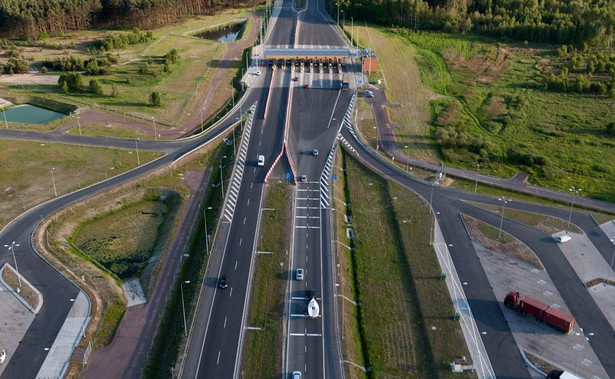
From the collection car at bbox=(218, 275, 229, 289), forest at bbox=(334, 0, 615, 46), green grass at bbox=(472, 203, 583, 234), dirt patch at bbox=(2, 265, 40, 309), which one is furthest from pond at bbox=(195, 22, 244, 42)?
car at bbox=(218, 275, 229, 289)

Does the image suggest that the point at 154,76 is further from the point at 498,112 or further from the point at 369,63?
the point at 498,112

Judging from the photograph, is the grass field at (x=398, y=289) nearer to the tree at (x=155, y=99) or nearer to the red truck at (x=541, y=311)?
the red truck at (x=541, y=311)

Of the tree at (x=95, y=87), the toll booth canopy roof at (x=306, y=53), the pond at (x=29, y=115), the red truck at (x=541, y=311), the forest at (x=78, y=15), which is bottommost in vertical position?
the red truck at (x=541, y=311)

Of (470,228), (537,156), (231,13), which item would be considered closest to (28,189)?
(470,228)

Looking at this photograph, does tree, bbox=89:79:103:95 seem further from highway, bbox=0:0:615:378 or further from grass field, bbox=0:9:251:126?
highway, bbox=0:0:615:378

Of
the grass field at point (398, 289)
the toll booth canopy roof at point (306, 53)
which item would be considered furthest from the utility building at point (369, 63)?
the grass field at point (398, 289)
